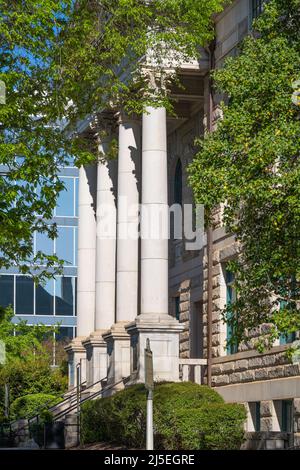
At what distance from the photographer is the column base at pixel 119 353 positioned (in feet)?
156

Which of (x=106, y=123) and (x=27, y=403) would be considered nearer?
(x=106, y=123)

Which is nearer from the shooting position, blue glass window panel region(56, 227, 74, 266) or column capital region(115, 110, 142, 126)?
column capital region(115, 110, 142, 126)

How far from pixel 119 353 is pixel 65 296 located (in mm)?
47995

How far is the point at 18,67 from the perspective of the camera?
30.5 metres

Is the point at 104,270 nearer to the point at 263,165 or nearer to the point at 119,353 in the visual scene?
the point at 119,353

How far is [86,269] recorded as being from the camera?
5534cm

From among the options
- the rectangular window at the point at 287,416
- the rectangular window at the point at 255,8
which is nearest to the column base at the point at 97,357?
the rectangular window at the point at 287,416

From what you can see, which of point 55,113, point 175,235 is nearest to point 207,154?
point 55,113

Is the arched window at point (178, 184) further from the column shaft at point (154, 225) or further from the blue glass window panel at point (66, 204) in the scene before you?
the blue glass window panel at point (66, 204)

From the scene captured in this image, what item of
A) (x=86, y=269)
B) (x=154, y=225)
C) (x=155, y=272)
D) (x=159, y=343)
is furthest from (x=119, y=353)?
(x=86, y=269)

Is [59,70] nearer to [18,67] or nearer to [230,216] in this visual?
[18,67]

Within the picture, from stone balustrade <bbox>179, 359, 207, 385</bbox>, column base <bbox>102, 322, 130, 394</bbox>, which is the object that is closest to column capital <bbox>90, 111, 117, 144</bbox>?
column base <bbox>102, 322, 130, 394</bbox>

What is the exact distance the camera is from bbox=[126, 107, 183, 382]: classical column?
43719 millimetres

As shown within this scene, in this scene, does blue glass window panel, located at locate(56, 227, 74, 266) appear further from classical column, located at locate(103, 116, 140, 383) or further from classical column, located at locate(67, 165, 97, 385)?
classical column, located at locate(103, 116, 140, 383)
